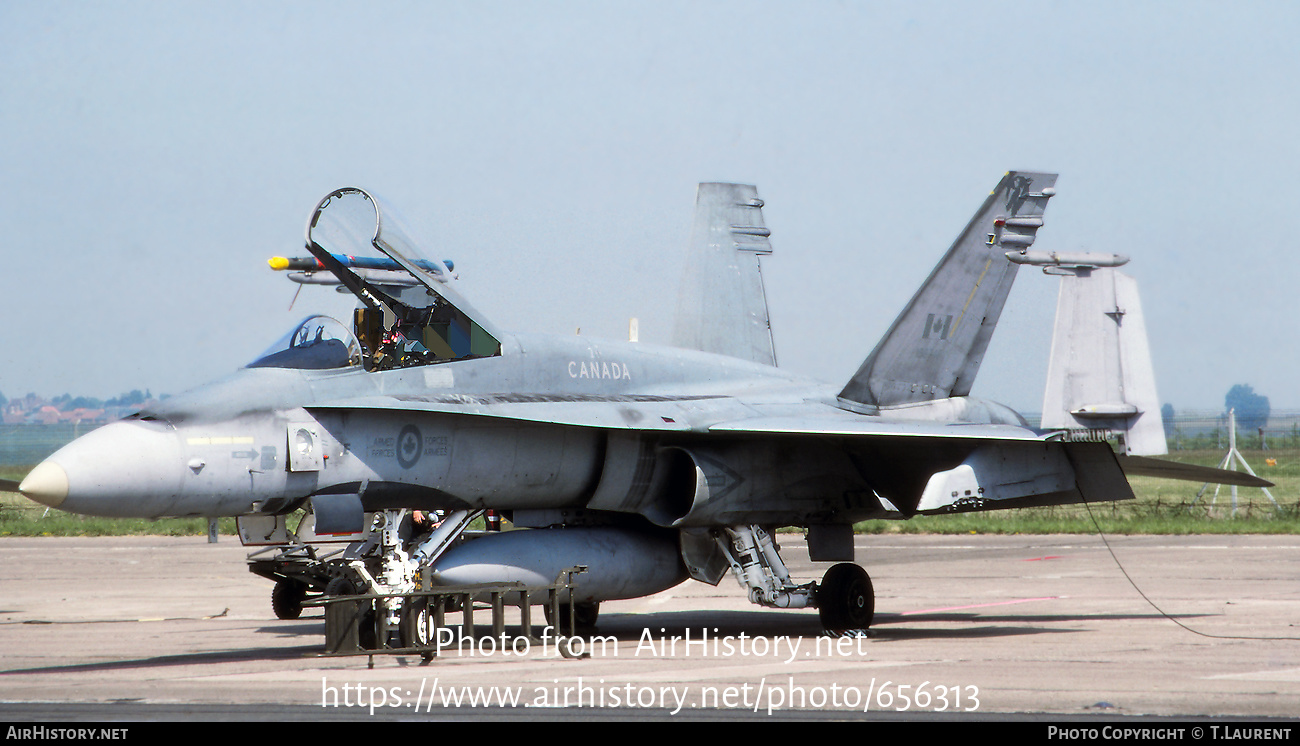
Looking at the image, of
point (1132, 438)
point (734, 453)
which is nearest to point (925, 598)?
point (1132, 438)

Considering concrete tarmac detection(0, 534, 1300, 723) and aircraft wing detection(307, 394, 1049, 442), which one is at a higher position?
aircraft wing detection(307, 394, 1049, 442)

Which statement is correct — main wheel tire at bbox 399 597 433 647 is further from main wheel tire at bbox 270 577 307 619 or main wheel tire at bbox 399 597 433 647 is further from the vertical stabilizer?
the vertical stabilizer

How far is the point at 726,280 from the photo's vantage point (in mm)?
15984

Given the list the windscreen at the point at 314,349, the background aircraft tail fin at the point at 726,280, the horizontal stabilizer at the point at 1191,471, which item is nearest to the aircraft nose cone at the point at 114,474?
the windscreen at the point at 314,349

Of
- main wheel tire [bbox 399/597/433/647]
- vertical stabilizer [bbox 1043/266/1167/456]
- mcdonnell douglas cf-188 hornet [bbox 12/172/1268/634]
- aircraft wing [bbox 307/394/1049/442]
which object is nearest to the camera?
mcdonnell douglas cf-188 hornet [bbox 12/172/1268/634]

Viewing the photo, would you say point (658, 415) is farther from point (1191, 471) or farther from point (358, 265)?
point (1191, 471)

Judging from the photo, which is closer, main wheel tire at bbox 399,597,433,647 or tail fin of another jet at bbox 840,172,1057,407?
main wheel tire at bbox 399,597,433,647

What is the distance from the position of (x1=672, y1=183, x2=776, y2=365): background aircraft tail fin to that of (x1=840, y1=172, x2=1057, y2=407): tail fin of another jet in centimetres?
342

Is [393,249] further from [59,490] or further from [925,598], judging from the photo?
[925,598]

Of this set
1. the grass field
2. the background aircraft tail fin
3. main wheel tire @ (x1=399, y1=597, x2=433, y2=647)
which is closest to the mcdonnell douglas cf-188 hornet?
main wheel tire @ (x1=399, y1=597, x2=433, y2=647)

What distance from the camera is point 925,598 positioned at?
15.6 metres

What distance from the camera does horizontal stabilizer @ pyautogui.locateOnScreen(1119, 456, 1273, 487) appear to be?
11.9m

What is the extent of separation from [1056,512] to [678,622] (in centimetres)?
2091

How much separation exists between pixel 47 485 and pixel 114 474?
0.40 meters
